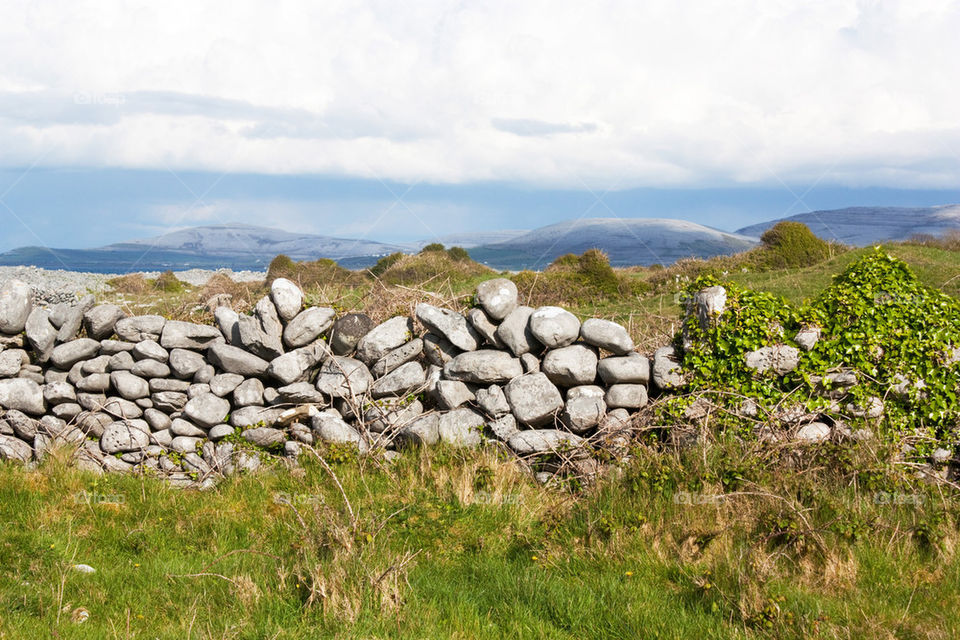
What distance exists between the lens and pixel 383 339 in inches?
281

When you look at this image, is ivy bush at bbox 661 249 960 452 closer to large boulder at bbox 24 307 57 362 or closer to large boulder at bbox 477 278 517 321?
large boulder at bbox 477 278 517 321

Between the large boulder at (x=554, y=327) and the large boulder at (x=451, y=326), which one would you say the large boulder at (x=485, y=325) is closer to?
the large boulder at (x=451, y=326)

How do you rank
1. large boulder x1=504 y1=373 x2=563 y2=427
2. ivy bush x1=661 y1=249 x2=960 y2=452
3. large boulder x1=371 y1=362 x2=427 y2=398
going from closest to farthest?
ivy bush x1=661 y1=249 x2=960 y2=452, large boulder x1=504 y1=373 x2=563 y2=427, large boulder x1=371 y1=362 x2=427 y2=398

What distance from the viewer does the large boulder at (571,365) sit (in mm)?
6516

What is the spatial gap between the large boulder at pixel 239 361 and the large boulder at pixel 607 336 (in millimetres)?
3300

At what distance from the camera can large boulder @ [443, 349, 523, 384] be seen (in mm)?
6633

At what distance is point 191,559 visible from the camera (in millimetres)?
4832

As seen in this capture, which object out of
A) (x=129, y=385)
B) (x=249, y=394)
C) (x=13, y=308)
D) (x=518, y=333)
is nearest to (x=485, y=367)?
(x=518, y=333)

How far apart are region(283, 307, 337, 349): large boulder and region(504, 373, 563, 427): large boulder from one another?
206 centimetres

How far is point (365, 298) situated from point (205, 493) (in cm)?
291

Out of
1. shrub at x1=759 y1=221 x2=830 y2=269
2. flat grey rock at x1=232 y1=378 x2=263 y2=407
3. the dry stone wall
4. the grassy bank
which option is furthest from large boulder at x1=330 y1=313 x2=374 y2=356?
shrub at x1=759 y1=221 x2=830 y2=269

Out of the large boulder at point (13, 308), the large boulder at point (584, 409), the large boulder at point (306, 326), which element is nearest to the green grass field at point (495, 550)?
the large boulder at point (584, 409)

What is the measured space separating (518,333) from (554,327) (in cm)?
37

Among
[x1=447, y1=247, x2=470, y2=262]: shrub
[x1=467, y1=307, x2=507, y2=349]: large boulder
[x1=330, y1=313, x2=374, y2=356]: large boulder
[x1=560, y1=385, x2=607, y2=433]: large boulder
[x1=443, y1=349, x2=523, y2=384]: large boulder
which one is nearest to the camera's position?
[x1=560, y1=385, x2=607, y2=433]: large boulder
